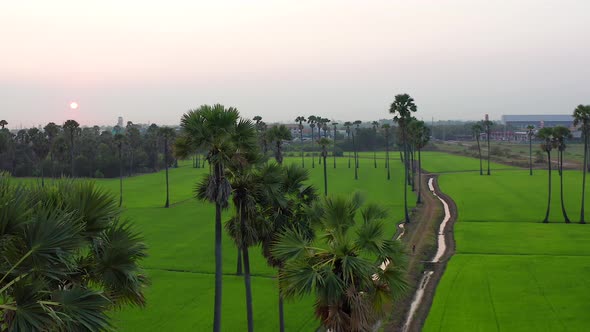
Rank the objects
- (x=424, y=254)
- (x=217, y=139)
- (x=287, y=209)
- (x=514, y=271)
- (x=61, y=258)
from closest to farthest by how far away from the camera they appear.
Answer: (x=61, y=258) < (x=217, y=139) < (x=287, y=209) < (x=514, y=271) < (x=424, y=254)

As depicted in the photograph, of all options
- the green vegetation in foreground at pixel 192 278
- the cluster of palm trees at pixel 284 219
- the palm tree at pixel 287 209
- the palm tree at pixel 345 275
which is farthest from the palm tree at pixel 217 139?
the palm tree at pixel 345 275

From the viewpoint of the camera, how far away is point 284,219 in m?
22.5

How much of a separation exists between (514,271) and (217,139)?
108ft

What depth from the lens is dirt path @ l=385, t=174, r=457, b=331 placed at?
3114 cm

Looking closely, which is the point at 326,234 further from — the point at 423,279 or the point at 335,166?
the point at 335,166

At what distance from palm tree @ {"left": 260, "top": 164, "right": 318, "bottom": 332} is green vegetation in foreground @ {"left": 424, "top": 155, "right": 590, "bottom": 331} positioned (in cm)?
1236

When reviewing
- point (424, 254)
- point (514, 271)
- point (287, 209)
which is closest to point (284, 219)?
point (287, 209)

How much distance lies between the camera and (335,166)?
148875mm

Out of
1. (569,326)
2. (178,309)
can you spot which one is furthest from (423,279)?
(178,309)

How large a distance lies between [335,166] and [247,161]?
423ft

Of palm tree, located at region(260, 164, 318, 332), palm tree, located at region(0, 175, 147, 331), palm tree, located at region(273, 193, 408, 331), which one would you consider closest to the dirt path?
palm tree, located at region(260, 164, 318, 332)

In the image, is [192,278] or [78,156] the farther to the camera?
[78,156]

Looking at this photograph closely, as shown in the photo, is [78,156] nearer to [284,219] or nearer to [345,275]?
[284,219]

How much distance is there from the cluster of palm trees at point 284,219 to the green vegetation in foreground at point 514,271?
44.8ft
